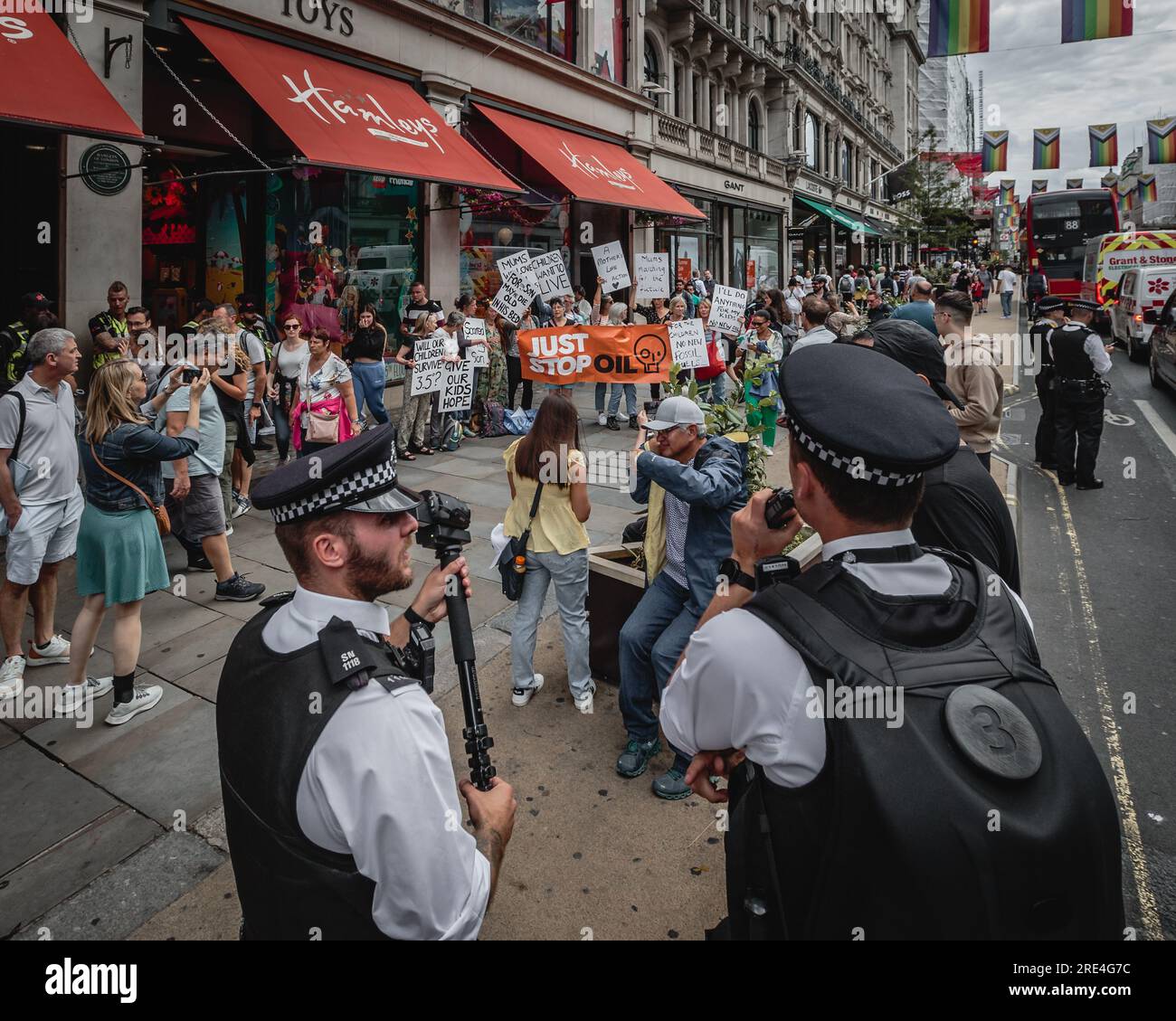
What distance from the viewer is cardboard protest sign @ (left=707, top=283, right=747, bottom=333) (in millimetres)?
12586

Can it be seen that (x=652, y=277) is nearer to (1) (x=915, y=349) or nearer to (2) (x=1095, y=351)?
(2) (x=1095, y=351)

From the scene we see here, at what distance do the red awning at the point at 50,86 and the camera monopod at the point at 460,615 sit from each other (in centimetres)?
697

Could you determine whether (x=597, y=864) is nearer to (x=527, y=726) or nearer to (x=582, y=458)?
(x=527, y=726)

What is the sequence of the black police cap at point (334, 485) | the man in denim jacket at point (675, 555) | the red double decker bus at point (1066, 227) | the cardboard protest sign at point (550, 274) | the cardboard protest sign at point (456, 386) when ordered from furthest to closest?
1. the red double decker bus at point (1066, 227)
2. the cardboard protest sign at point (550, 274)
3. the cardboard protest sign at point (456, 386)
4. the man in denim jacket at point (675, 555)
5. the black police cap at point (334, 485)

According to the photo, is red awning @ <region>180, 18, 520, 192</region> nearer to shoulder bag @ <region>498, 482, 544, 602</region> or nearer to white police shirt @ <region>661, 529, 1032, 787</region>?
shoulder bag @ <region>498, 482, 544, 602</region>

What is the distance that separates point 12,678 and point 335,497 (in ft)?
14.3

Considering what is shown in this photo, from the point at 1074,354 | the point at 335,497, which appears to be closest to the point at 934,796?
the point at 335,497

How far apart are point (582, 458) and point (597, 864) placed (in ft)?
7.18

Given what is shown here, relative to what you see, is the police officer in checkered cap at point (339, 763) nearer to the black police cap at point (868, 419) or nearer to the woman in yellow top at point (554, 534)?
the black police cap at point (868, 419)

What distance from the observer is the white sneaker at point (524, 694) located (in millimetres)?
4945

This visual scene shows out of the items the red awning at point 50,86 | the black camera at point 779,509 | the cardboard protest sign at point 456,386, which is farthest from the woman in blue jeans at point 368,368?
the black camera at point 779,509

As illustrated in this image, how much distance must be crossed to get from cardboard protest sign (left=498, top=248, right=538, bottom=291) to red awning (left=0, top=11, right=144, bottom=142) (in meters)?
5.40

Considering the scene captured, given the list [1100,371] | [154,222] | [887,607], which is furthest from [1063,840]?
[154,222]

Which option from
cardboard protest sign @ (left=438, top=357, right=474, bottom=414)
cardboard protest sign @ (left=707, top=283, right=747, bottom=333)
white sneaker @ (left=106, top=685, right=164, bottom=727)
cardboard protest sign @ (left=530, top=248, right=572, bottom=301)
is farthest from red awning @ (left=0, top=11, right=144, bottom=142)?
cardboard protest sign @ (left=707, top=283, right=747, bottom=333)
